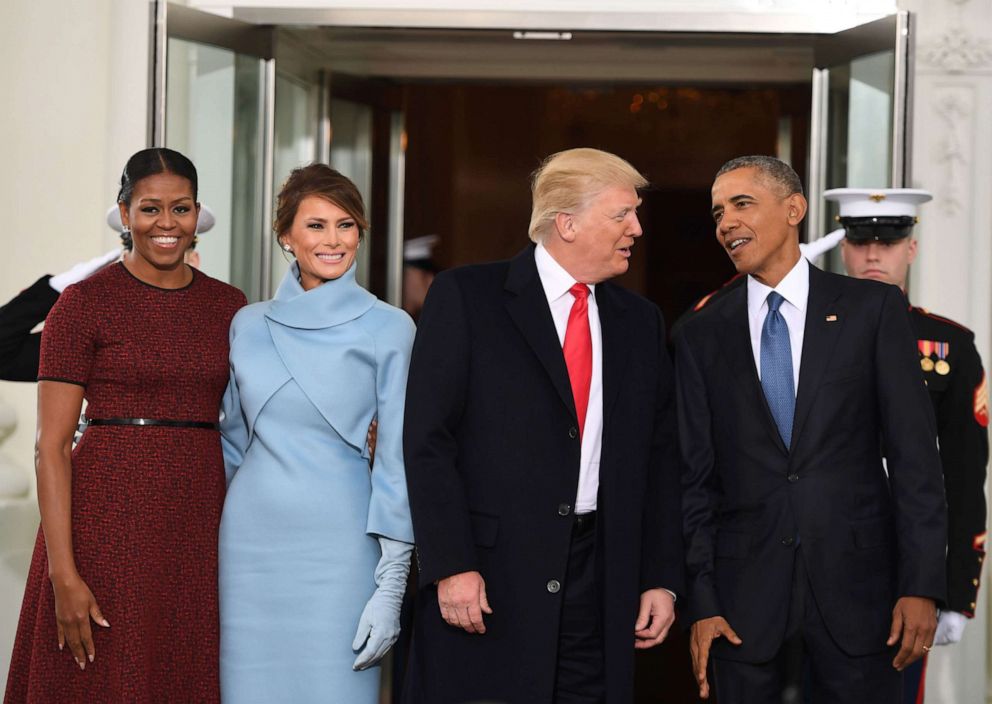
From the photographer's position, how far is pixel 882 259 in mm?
3498

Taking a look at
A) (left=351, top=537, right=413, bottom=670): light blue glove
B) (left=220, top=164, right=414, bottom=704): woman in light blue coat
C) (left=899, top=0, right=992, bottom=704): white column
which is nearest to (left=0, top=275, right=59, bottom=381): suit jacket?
(left=220, top=164, right=414, bottom=704): woman in light blue coat

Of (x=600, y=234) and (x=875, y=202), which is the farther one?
(x=875, y=202)

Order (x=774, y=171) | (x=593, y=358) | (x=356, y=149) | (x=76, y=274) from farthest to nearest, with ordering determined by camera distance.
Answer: (x=356, y=149)
(x=76, y=274)
(x=774, y=171)
(x=593, y=358)

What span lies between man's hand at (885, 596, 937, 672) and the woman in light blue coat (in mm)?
997

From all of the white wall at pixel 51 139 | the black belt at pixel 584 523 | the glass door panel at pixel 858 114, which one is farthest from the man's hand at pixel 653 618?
the white wall at pixel 51 139

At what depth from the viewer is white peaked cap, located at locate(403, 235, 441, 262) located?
8.62 meters

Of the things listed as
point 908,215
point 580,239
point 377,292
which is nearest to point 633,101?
point 377,292

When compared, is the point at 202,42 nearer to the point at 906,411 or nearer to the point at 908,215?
the point at 908,215

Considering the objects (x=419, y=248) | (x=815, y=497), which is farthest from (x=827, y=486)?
(x=419, y=248)

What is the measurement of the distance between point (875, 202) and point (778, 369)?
3.26ft

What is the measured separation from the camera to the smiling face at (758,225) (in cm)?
285

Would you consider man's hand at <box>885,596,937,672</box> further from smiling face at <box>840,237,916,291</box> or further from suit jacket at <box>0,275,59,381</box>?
suit jacket at <box>0,275,59,381</box>

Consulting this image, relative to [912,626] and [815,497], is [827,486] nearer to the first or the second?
[815,497]

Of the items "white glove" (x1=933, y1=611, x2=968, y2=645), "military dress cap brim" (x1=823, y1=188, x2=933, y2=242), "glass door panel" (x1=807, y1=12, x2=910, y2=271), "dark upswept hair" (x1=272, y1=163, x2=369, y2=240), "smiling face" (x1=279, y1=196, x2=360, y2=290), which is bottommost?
"white glove" (x1=933, y1=611, x2=968, y2=645)
